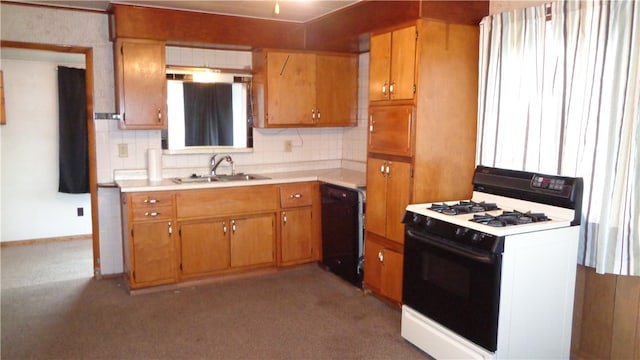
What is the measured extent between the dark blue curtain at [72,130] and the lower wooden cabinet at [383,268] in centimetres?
366

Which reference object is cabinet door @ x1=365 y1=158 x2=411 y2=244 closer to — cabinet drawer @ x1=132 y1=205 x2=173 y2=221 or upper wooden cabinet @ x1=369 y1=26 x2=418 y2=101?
upper wooden cabinet @ x1=369 y1=26 x2=418 y2=101

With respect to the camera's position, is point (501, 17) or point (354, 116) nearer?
point (501, 17)

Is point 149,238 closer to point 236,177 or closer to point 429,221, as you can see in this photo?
point 236,177

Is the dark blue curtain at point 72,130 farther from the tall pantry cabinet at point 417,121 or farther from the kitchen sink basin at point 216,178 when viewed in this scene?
the tall pantry cabinet at point 417,121

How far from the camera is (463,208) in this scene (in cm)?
296

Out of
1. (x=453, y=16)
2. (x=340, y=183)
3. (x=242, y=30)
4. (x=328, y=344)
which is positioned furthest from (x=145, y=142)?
(x=453, y=16)

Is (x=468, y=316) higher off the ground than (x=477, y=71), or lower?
lower

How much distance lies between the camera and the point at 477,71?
348 centimetres

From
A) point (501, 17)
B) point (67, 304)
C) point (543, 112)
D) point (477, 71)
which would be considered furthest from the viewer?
point (67, 304)

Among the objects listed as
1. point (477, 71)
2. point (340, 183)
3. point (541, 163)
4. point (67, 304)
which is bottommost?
point (67, 304)

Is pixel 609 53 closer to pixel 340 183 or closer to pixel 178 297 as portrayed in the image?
pixel 340 183

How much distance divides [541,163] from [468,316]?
41.5 inches

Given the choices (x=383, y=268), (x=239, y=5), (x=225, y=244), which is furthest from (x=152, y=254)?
(x=239, y=5)

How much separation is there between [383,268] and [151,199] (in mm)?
1907
